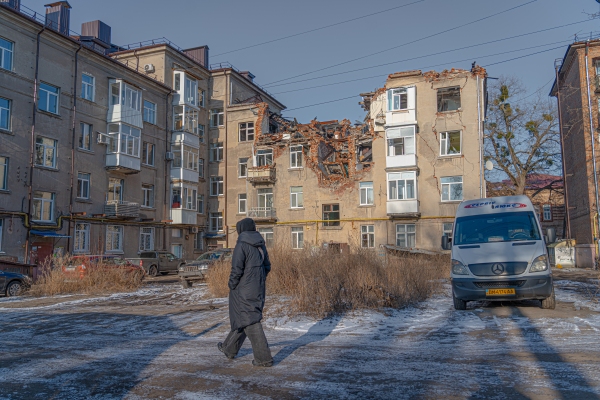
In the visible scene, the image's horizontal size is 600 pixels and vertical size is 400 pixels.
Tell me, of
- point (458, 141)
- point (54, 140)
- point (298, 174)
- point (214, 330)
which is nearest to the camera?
point (214, 330)

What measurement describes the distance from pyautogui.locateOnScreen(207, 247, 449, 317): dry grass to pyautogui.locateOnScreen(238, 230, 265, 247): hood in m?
4.39

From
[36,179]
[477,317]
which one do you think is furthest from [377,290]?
[36,179]

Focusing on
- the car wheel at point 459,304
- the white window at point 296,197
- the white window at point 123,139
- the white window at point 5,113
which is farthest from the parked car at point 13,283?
the white window at point 296,197

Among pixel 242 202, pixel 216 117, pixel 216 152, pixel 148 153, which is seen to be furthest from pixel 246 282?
pixel 216 117

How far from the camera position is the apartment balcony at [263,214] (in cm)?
4144

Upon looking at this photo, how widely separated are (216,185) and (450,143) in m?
22.2

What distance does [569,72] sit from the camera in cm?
3934

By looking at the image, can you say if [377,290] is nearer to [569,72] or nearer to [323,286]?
[323,286]

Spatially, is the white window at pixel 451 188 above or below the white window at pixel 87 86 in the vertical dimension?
below

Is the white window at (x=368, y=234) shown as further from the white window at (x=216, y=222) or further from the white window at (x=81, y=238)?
the white window at (x=81, y=238)

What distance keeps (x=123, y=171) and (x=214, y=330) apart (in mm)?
28235

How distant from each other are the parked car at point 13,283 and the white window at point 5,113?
1385 centimetres

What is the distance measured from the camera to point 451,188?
121 feet

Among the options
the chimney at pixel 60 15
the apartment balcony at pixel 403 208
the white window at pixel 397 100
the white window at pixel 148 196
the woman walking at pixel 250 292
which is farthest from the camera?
the white window at pixel 397 100
